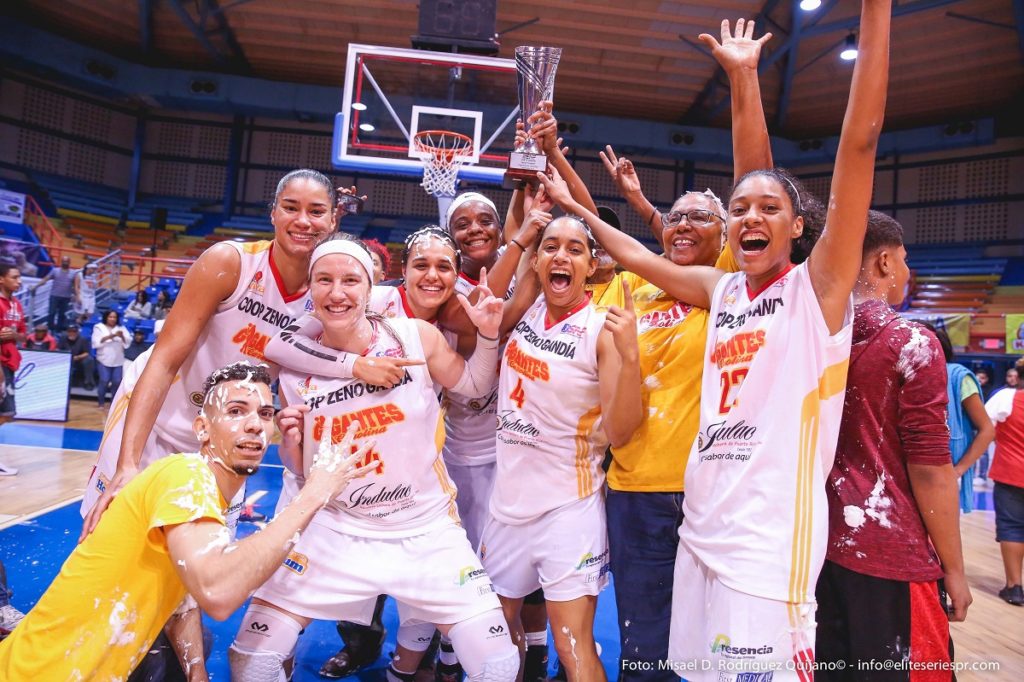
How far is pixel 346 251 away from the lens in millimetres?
2689

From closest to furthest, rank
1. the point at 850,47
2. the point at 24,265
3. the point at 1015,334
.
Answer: the point at 1015,334, the point at 24,265, the point at 850,47

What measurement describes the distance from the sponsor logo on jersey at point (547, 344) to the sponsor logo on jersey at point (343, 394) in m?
0.68

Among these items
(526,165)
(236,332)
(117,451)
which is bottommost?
(117,451)

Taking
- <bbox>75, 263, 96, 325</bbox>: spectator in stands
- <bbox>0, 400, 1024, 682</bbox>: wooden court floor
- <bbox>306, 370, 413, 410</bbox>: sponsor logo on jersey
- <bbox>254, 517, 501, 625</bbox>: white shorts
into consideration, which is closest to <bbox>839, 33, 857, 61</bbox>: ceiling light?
<bbox>0, 400, 1024, 682</bbox>: wooden court floor

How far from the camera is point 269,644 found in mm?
2361

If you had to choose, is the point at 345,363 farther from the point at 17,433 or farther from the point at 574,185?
the point at 17,433

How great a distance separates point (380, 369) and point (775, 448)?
1507 mm

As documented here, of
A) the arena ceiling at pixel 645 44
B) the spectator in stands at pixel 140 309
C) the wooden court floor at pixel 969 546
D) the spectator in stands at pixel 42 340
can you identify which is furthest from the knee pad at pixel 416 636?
the spectator in stands at pixel 140 309

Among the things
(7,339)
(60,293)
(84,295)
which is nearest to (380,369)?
(7,339)

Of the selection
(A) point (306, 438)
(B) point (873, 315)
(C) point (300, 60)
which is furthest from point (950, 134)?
(A) point (306, 438)

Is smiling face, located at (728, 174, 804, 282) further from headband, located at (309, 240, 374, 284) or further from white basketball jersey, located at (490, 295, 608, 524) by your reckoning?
headband, located at (309, 240, 374, 284)

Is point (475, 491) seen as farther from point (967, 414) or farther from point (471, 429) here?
point (967, 414)

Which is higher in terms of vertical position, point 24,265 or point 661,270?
point 24,265

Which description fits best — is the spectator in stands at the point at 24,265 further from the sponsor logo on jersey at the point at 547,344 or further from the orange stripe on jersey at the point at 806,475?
the orange stripe on jersey at the point at 806,475
